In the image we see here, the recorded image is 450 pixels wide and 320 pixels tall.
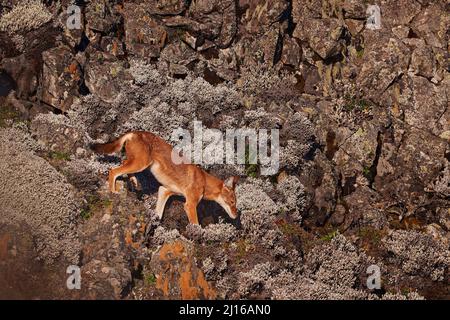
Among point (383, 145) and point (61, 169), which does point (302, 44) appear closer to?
point (383, 145)

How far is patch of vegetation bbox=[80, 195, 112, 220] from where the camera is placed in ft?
60.3

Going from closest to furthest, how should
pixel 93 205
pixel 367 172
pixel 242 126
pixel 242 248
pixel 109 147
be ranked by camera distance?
1. pixel 93 205
2. pixel 109 147
3. pixel 242 248
4. pixel 242 126
5. pixel 367 172

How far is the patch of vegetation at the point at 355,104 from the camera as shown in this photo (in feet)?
76.7

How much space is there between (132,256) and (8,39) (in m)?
8.49

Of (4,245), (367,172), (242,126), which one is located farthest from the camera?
(367,172)

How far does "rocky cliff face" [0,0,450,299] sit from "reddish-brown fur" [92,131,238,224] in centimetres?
60

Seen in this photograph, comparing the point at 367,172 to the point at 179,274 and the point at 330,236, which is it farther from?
the point at 179,274

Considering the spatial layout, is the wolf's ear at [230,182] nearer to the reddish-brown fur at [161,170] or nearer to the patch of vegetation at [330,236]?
the reddish-brown fur at [161,170]

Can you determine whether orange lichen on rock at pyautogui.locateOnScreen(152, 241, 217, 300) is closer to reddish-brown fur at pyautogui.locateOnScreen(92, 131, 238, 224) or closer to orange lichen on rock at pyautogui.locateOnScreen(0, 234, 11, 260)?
reddish-brown fur at pyautogui.locateOnScreen(92, 131, 238, 224)

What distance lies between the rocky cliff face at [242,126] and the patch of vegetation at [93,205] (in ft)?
0.13

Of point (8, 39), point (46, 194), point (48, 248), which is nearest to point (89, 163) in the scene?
point (46, 194)

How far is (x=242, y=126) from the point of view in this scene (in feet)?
73.9

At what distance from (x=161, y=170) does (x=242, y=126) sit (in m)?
4.45

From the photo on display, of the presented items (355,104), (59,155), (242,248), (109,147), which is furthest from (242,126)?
(59,155)
